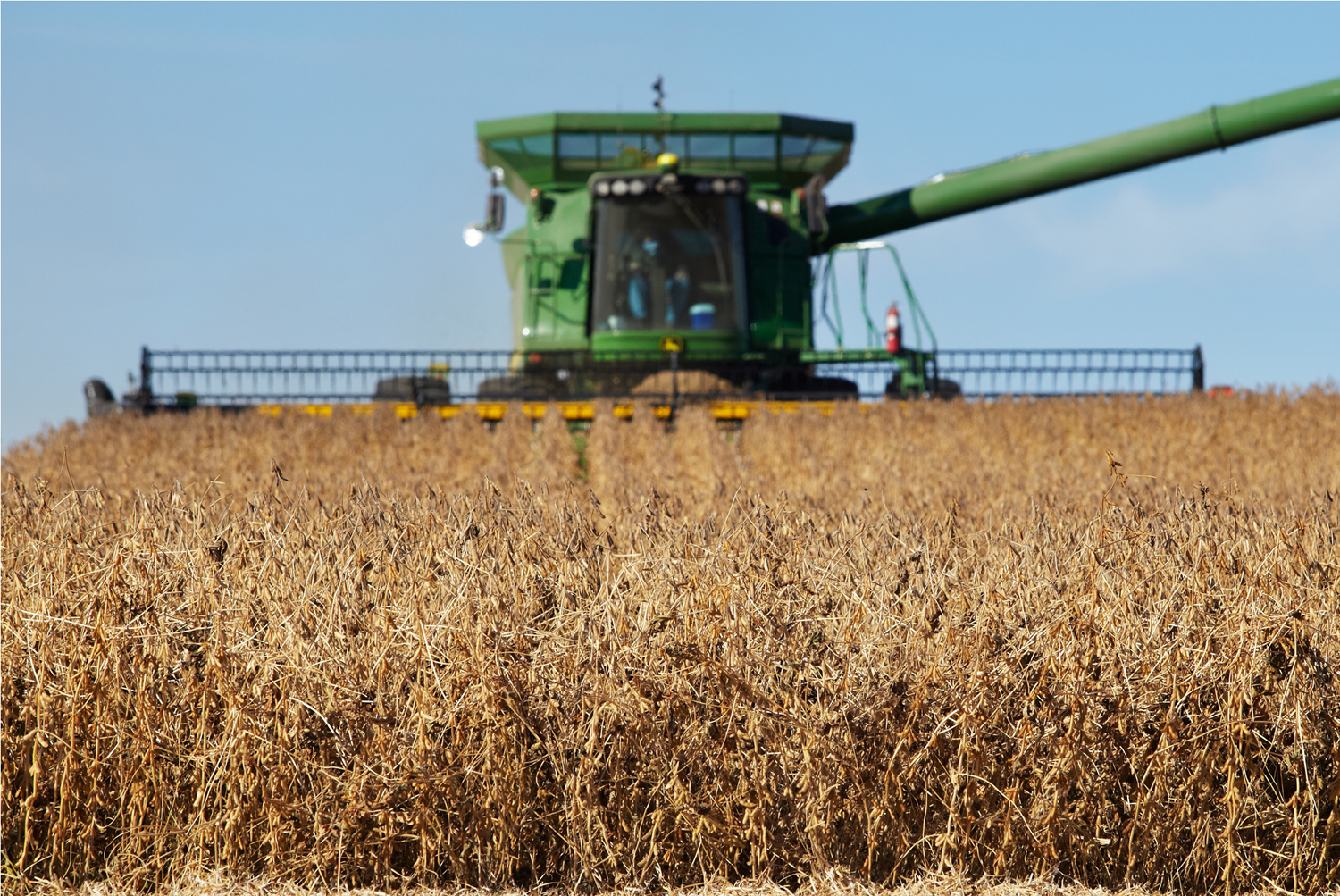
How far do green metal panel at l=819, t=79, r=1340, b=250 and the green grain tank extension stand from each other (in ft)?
0.06

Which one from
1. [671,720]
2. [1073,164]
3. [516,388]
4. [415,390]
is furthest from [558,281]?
[671,720]

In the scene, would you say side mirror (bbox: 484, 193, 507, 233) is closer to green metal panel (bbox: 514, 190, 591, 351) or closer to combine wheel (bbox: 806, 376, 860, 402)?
green metal panel (bbox: 514, 190, 591, 351)

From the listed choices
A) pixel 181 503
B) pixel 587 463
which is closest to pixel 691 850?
pixel 181 503

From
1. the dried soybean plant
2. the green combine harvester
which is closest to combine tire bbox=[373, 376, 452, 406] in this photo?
the green combine harvester

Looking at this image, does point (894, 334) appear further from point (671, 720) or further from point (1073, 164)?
point (671, 720)

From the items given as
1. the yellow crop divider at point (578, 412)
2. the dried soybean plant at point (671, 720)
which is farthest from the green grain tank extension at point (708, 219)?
the dried soybean plant at point (671, 720)

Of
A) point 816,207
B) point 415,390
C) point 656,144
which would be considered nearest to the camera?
point 415,390

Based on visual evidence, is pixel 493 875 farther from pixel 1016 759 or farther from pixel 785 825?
pixel 1016 759

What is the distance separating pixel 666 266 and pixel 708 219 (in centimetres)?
55

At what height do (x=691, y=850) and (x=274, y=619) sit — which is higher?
(x=274, y=619)

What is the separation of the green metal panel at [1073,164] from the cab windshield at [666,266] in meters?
2.64

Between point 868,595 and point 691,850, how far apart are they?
0.72 m

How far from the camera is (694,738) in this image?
2.72 metres

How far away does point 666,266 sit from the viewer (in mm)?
10922
